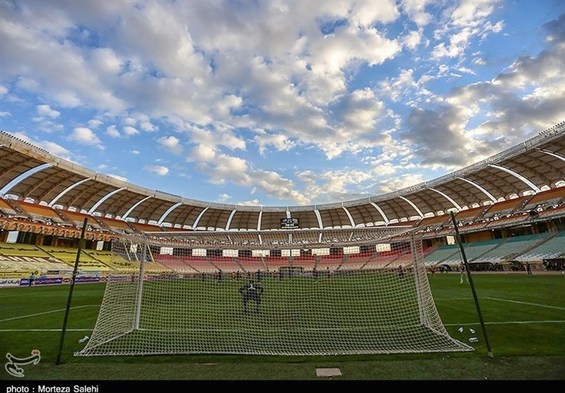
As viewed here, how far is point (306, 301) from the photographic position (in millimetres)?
12820

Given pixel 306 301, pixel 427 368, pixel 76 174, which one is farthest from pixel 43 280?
pixel 427 368

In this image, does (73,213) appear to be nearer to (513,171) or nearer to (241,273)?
(241,273)

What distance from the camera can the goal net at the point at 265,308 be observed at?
6.21 metres

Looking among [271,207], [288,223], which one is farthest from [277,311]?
[271,207]

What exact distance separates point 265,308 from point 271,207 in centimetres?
3880

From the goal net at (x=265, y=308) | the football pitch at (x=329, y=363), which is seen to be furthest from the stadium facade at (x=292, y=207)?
the football pitch at (x=329, y=363)

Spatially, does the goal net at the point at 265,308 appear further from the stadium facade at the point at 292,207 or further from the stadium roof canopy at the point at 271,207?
the stadium roof canopy at the point at 271,207

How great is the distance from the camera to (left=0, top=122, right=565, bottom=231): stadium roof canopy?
90.1ft

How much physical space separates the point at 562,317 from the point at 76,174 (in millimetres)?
38350

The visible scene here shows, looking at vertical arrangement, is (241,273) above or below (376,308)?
above

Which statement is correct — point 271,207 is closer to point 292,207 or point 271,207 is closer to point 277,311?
point 292,207

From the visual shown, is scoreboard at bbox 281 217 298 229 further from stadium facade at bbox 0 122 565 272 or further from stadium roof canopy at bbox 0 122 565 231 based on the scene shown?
stadium roof canopy at bbox 0 122 565 231

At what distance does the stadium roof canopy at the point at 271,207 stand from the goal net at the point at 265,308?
75.3 ft

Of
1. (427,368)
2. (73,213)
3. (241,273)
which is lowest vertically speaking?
(427,368)
